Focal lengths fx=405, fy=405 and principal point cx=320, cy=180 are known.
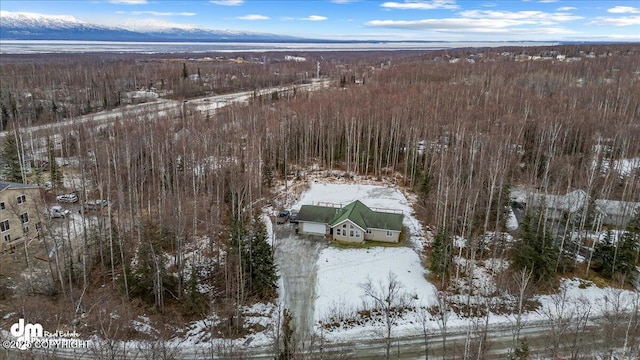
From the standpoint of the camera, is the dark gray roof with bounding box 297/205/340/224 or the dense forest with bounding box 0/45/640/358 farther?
the dark gray roof with bounding box 297/205/340/224

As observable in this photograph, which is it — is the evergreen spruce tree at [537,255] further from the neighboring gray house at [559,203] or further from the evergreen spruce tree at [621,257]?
the evergreen spruce tree at [621,257]

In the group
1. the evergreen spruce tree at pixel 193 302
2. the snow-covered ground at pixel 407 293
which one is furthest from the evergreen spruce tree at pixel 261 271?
the evergreen spruce tree at pixel 193 302

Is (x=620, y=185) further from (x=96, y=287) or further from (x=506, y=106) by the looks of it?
(x=96, y=287)

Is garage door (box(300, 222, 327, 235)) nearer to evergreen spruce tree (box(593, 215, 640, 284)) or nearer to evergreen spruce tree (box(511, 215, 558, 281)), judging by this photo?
evergreen spruce tree (box(511, 215, 558, 281))

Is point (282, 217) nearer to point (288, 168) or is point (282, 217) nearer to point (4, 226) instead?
point (288, 168)

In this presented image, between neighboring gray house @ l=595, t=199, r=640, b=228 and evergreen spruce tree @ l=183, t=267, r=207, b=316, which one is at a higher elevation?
neighboring gray house @ l=595, t=199, r=640, b=228

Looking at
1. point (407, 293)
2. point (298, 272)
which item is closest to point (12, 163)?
point (298, 272)

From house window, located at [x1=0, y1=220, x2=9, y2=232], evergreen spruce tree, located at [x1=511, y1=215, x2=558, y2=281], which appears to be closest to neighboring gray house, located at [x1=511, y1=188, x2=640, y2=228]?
evergreen spruce tree, located at [x1=511, y1=215, x2=558, y2=281]
